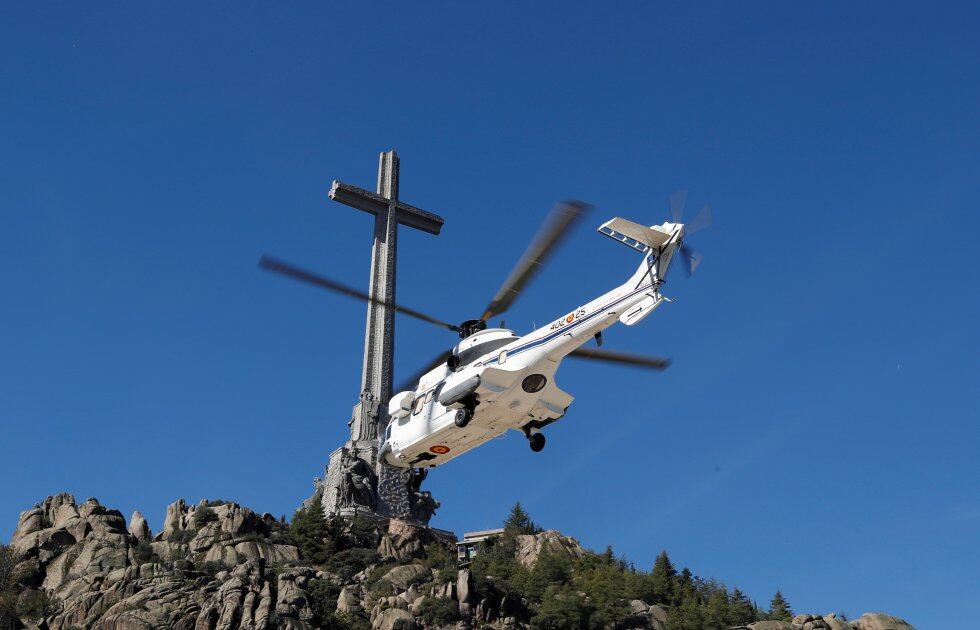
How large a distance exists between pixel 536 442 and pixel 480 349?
15.4 ft

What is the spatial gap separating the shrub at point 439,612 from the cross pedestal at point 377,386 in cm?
1138

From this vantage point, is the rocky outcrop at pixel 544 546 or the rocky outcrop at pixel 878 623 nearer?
the rocky outcrop at pixel 878 623

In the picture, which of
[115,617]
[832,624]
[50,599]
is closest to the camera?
[115,617]

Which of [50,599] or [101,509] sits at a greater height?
[101,509]

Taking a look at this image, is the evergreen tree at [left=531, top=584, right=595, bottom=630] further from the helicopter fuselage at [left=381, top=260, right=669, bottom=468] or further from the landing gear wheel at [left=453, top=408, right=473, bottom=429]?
the landing gear wheel at [left=453, top=408, right=473, bottom=429]

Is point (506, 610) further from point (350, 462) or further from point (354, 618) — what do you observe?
point (350, 462)

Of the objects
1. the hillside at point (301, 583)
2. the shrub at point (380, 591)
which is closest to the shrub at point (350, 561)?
the hillside at point (301, 583)

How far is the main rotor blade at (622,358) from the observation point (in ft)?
176

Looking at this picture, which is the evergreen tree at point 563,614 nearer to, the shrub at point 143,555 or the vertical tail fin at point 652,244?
the shrub at point 143,555

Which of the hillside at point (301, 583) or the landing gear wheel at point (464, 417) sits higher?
the hillside at point (301, 583)

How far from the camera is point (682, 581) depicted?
347 feet

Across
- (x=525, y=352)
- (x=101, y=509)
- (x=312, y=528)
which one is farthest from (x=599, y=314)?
(x=101, y=509)

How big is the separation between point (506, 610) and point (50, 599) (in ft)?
97.0

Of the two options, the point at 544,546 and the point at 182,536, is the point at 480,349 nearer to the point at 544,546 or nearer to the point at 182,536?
the point at 182,536
